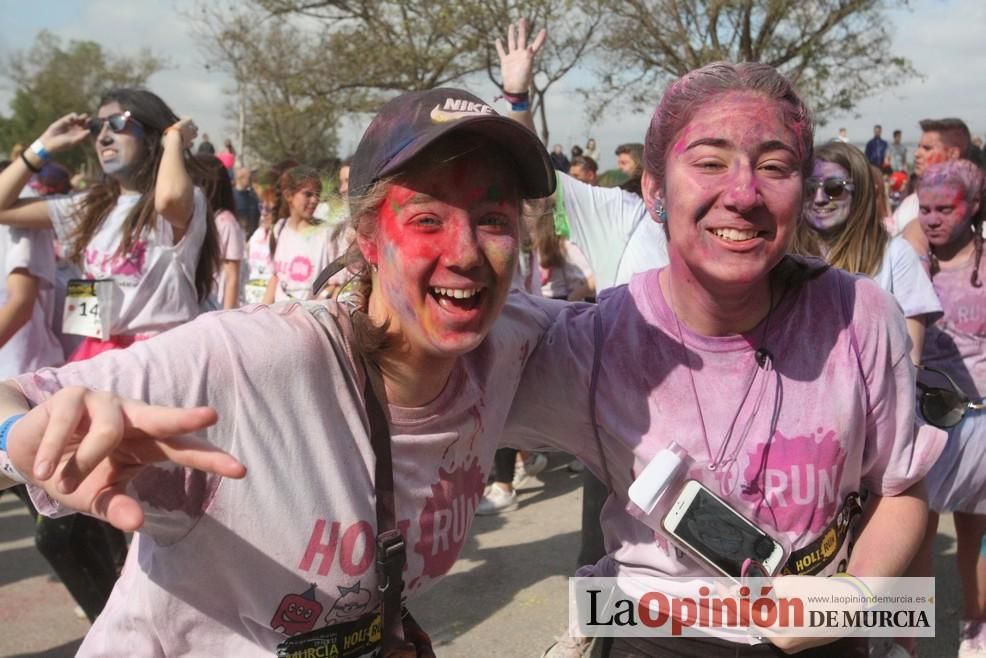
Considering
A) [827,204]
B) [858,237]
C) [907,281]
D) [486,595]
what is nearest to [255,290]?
[486,595]

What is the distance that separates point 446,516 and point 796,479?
73cm

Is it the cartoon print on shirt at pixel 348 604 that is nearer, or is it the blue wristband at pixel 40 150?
the cartoon print on shirt at pixel 348 604

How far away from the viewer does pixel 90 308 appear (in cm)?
367

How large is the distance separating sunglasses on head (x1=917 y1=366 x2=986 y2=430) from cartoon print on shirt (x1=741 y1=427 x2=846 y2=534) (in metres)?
1.70

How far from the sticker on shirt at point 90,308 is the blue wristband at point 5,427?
2.63 metres

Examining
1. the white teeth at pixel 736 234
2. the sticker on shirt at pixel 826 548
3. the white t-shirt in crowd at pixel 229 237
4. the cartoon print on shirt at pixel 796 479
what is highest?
the white teeth at pixel 736 234

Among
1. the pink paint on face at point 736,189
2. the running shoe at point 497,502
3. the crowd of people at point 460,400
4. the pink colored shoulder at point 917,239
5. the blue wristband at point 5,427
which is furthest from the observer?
the running shoe at point 497,502

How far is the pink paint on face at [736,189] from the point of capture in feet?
5.83

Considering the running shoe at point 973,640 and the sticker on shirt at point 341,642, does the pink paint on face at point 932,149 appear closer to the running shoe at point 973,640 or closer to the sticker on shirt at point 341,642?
the running shoe at point 973,640

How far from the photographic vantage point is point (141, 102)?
3824mm

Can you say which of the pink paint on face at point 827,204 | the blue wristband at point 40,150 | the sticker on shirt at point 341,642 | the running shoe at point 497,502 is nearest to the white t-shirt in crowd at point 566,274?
the running shoe at point 497,502

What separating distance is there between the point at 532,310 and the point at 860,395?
29.6 inches

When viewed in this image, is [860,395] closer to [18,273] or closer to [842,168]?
[842,168]

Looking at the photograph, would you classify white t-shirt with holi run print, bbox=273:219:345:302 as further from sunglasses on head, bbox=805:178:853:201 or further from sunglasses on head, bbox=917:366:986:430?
sunglasses on head, bbox=917:366:986:430
